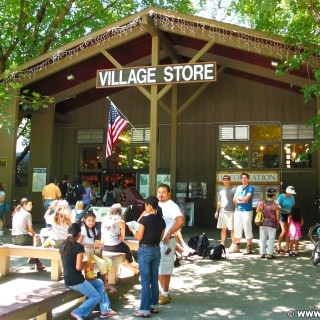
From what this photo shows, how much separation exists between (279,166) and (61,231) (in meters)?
9.15

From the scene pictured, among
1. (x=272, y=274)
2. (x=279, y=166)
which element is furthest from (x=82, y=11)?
(x=272, y=274)

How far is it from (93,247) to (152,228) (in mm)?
1356

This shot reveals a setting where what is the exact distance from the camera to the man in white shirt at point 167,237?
5543 millimetres

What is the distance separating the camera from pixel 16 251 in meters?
7.11

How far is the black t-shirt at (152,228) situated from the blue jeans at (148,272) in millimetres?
104

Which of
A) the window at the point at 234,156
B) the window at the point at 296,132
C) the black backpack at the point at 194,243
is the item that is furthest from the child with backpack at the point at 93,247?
the window at the point at 296,132

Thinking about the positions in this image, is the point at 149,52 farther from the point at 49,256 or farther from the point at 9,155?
the point at 49,256

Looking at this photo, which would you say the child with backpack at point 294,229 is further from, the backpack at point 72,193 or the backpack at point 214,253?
the backpack at point 72,193

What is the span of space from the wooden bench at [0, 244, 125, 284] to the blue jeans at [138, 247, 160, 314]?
1367 millimetres

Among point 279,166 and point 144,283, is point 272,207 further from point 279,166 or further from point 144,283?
point 279,166

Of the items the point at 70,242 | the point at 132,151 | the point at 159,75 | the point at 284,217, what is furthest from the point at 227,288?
the point at 132,151

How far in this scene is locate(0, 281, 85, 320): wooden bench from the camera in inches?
163

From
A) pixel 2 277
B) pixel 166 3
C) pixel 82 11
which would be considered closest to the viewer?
pixel 2 277

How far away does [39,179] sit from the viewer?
574 inches
